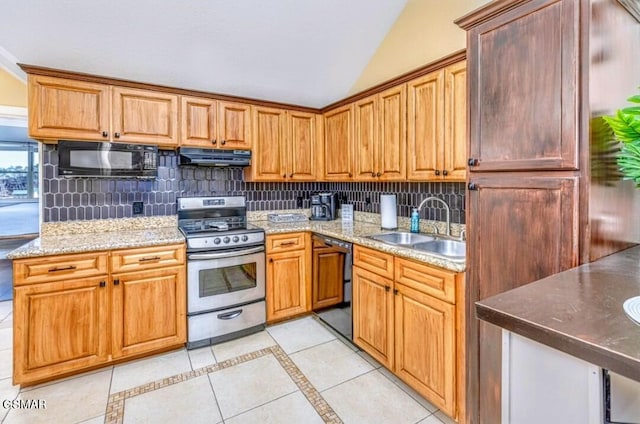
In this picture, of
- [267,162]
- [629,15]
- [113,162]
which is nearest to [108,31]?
[113,162]

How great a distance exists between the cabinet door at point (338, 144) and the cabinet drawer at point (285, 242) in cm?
77

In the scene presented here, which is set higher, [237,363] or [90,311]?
[90,311]

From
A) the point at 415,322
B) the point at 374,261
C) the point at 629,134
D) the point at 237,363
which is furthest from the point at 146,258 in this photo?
the point at 629,134

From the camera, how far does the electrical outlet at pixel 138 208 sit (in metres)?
2.98

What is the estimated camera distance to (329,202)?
361 centimetres

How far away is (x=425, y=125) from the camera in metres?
2.31

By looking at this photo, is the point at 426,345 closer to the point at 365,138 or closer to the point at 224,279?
the point at 224,279

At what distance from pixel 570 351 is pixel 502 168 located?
966 millimetres

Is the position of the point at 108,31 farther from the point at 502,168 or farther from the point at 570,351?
the point at 570,351

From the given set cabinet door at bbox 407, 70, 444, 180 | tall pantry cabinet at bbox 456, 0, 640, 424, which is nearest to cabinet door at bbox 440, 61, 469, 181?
cabinet door at bbox 407, 70, 444, 180

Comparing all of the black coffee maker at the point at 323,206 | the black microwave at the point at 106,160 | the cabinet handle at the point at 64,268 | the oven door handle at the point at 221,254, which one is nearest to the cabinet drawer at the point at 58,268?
the cabinet handle at the point at 64,268

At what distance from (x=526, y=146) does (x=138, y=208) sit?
3047 millimetres

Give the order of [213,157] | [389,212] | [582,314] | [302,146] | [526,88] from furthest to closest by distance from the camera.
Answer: [302,146], [213,157], [389,212], [526,88], [582,314]

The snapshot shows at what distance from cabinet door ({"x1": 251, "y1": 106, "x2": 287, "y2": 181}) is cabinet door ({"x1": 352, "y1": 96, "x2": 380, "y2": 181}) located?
2.63 ft
